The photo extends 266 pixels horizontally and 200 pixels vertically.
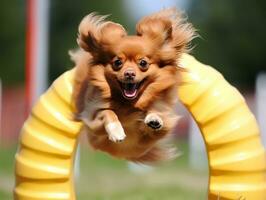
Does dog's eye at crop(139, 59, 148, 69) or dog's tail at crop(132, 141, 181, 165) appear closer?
dog's eye at crop(139, 59, 148, 69)

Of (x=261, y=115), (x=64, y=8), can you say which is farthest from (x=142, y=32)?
(x=64, y=8)

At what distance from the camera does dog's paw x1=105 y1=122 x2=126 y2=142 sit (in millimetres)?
4035

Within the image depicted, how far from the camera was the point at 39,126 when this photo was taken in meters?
4.63

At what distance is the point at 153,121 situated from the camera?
411 centimetres

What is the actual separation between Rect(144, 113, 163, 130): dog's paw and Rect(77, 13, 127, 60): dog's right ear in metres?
0.42

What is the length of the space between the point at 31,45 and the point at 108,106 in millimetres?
4889

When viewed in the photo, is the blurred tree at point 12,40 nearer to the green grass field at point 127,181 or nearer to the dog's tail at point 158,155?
the green grass field at point 127,181

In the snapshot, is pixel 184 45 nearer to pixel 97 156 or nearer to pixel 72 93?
pixel 72 93

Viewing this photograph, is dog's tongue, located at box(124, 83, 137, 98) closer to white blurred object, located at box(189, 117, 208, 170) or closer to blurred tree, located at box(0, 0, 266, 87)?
white blurred object, located at box(189, 117, 208, 170)

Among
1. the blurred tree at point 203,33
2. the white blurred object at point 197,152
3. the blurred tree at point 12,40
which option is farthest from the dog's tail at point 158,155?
the blurred tree at point 12,40

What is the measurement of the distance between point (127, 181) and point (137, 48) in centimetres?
523

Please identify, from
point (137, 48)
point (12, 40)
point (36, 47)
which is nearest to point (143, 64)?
point (137, 48)

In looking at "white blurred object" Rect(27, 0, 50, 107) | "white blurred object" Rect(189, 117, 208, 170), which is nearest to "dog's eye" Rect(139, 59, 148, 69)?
"white blurred object" Rect(27, 0, 50, 107)

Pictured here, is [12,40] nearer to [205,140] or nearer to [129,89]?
[205,140]
